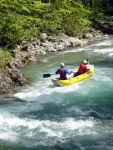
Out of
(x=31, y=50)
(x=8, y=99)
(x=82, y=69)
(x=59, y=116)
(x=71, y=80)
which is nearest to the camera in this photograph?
(x=59, y=116)

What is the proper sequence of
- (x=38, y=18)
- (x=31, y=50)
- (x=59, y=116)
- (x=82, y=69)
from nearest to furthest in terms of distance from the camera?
1. (x=59, y=116)
2. (x=82, y=69)
3. (x=31, y=50)
4. (x=38, y=18)

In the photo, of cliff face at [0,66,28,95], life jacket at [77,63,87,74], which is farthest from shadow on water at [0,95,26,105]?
life jacket at [77,63,87,74]

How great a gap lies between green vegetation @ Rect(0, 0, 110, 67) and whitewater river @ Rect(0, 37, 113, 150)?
16.7 ft

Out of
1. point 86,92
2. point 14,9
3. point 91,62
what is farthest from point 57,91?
point 14,9

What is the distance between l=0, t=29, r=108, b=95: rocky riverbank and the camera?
1577 centimetres

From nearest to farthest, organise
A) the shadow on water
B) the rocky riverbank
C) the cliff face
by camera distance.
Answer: the shadow on water, the cliff face, the rocky riverbank

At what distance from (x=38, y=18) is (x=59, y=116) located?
18471mm

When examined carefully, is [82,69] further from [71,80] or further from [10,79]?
[10,79]

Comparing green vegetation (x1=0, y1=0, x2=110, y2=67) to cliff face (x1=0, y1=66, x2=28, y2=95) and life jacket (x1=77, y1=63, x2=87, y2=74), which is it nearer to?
cliff face (x1=0, y1=66, x2=28, y2=95)

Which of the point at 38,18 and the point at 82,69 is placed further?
the point at 38,18

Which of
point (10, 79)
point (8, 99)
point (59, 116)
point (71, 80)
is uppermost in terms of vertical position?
point (10, 79)

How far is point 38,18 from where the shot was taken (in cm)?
2889

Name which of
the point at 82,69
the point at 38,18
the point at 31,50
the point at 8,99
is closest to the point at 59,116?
the point at 8,99

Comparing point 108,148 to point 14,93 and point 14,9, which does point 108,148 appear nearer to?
point 14,93
